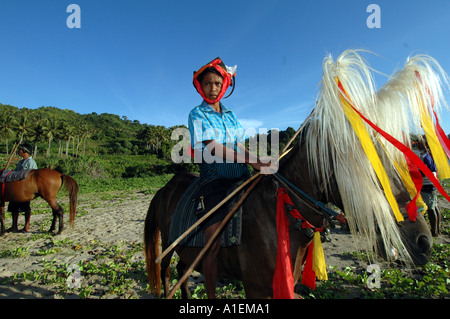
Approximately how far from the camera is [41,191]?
27.5 ft

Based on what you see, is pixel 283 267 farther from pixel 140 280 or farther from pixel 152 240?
pixel 140 280

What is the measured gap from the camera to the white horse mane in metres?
1.71

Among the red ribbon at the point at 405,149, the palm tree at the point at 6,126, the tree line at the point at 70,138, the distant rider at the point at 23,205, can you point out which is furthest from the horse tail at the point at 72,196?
the palm tree at the point at 6,126

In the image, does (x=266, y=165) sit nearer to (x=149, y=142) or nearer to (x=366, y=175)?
(x=366, y=175)

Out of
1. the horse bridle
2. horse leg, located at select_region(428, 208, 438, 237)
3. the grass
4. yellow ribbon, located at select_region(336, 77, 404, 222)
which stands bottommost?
the grass

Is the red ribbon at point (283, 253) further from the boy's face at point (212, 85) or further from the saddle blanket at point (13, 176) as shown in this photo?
the saddle blanket at point (13, 176)

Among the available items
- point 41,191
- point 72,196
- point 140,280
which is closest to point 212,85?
point 140,280

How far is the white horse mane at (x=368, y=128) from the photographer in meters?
1.71

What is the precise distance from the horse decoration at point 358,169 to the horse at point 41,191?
8.48 m

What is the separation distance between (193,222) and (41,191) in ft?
28.6

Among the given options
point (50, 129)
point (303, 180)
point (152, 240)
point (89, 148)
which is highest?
point (50, 129)

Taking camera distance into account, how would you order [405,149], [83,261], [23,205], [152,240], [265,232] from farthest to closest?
[23,205], [83,261], [152,240], [265,232], [405,149]

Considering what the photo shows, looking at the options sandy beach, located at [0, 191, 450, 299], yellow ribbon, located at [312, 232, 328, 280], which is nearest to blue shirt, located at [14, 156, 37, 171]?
sandy beach, located at [0, 191, 450, 299]

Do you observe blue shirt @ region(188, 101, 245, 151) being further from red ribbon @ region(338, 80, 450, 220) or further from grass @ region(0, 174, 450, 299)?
grass @ region(0, 174, 450, 299)
